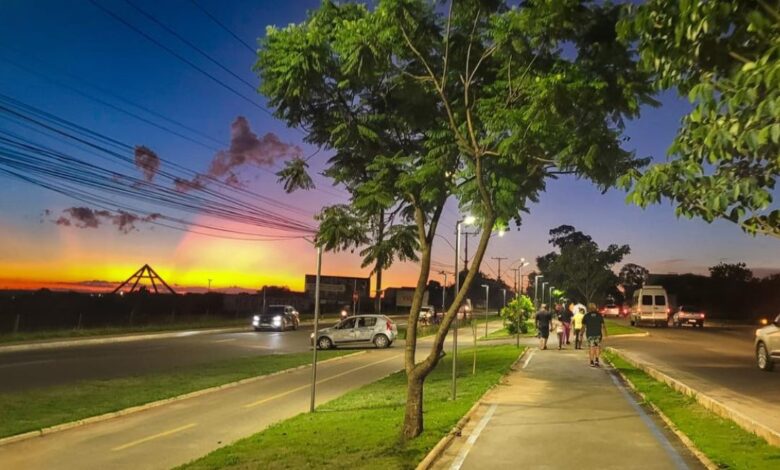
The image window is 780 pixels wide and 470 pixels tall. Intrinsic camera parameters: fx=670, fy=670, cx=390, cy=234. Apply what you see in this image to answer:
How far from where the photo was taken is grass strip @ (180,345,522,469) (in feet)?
25.3

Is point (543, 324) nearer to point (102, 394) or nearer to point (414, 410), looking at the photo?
point (102, 394)

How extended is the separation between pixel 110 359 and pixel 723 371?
18.8 m

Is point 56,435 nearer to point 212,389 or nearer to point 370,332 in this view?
point 212,389

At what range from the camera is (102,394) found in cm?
1377

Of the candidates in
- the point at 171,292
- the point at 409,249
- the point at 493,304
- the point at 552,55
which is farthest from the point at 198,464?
the point at 493,304

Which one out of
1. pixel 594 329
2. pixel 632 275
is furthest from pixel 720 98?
pixel 632 275

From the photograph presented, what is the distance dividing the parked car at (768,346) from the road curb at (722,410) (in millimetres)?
3031

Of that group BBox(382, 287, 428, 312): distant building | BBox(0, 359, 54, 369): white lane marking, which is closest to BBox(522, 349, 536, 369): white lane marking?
BBox(0, 359, 54, 369): white lane marking

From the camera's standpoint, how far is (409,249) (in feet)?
34.3

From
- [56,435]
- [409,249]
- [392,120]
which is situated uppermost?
[392,120]

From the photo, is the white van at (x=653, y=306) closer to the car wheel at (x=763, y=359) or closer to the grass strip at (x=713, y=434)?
the car wheel at (x=763, y=359)

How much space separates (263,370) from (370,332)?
11.3m

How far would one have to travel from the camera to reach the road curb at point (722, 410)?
8684 millimetres

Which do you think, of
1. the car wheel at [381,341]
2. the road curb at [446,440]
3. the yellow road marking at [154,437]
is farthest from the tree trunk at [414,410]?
the car wheel at [381,341]
